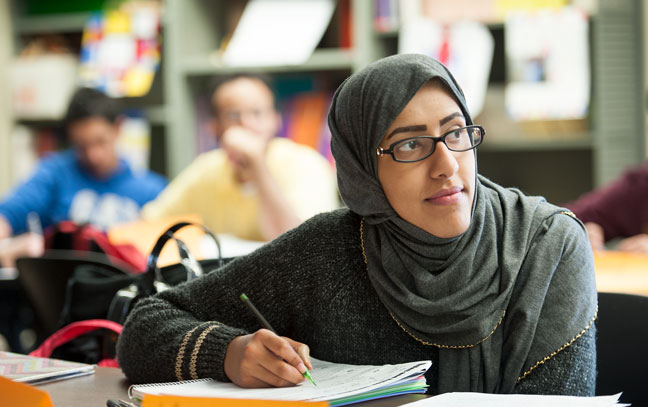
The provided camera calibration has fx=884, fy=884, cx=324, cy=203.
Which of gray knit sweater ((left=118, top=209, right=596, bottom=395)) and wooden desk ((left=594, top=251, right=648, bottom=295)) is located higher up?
gray knit sweater ((left=118, top=209, right=596, bottom=395))

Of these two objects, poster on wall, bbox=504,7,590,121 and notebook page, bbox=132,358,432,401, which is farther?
poster on wall, bbox=504,7,590,121

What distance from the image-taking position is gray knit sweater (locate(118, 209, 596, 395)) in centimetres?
134

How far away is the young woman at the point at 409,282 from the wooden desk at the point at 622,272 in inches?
27.2

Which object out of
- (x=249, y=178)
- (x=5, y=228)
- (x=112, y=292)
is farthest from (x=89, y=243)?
(x=5, y=228)

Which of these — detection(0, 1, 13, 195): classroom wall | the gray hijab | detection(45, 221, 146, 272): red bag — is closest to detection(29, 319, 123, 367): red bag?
the gray hijab

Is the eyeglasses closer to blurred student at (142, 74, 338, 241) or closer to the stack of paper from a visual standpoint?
the stack of paper

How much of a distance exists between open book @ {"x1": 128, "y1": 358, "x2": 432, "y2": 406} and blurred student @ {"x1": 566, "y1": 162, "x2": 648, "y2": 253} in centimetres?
192

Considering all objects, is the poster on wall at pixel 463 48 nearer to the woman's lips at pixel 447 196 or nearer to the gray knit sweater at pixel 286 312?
the gray knit sweater at pixel 286 312

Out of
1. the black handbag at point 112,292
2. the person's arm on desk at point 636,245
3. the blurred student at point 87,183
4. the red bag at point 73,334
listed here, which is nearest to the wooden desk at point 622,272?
the person's arm on desk at point 636,245

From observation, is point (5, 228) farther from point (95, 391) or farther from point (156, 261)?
point (95, 391)

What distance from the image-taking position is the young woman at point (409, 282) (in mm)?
1261

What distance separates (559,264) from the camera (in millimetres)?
1304

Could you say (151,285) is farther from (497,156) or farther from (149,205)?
(497,156)

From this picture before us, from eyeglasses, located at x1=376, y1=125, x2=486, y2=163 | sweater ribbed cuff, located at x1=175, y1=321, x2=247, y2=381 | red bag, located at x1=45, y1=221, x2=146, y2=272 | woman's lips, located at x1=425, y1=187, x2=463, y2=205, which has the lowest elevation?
red bag, located at x1=45, y1=221, x2=146, y2=272
